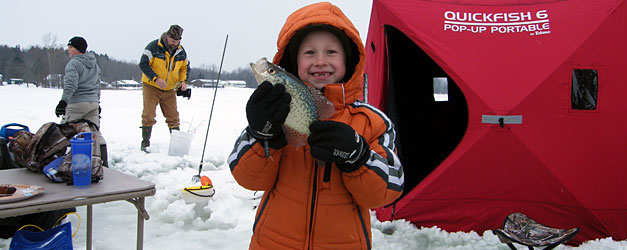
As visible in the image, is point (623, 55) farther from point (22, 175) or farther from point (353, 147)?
point (22, 175)

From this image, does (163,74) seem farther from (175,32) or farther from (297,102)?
(297,102)

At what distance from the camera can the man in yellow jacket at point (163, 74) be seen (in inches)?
269

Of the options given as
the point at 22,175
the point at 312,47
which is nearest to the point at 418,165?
the point at 312,47

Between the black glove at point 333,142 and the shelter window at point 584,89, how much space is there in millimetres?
3119

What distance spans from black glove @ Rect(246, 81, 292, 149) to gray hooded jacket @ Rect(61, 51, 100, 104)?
5.30m

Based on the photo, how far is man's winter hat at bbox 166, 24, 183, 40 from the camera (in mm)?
6773

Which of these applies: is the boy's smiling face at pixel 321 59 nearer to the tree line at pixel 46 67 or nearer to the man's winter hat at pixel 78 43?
the man's winter hat at pixel 78 43

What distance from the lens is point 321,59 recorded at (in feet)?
5.67

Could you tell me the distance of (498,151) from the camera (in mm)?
3689

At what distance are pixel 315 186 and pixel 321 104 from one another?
382mm

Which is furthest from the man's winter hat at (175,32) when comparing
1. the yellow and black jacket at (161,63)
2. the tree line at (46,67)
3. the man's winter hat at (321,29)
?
the tree line at (46,67)

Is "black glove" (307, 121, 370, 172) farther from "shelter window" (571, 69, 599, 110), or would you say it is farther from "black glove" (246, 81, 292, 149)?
"shelter window" (571, 69, 599, 110)

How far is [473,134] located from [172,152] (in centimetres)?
501

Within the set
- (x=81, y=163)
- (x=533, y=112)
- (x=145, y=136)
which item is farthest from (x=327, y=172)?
(x=145, y=136)
